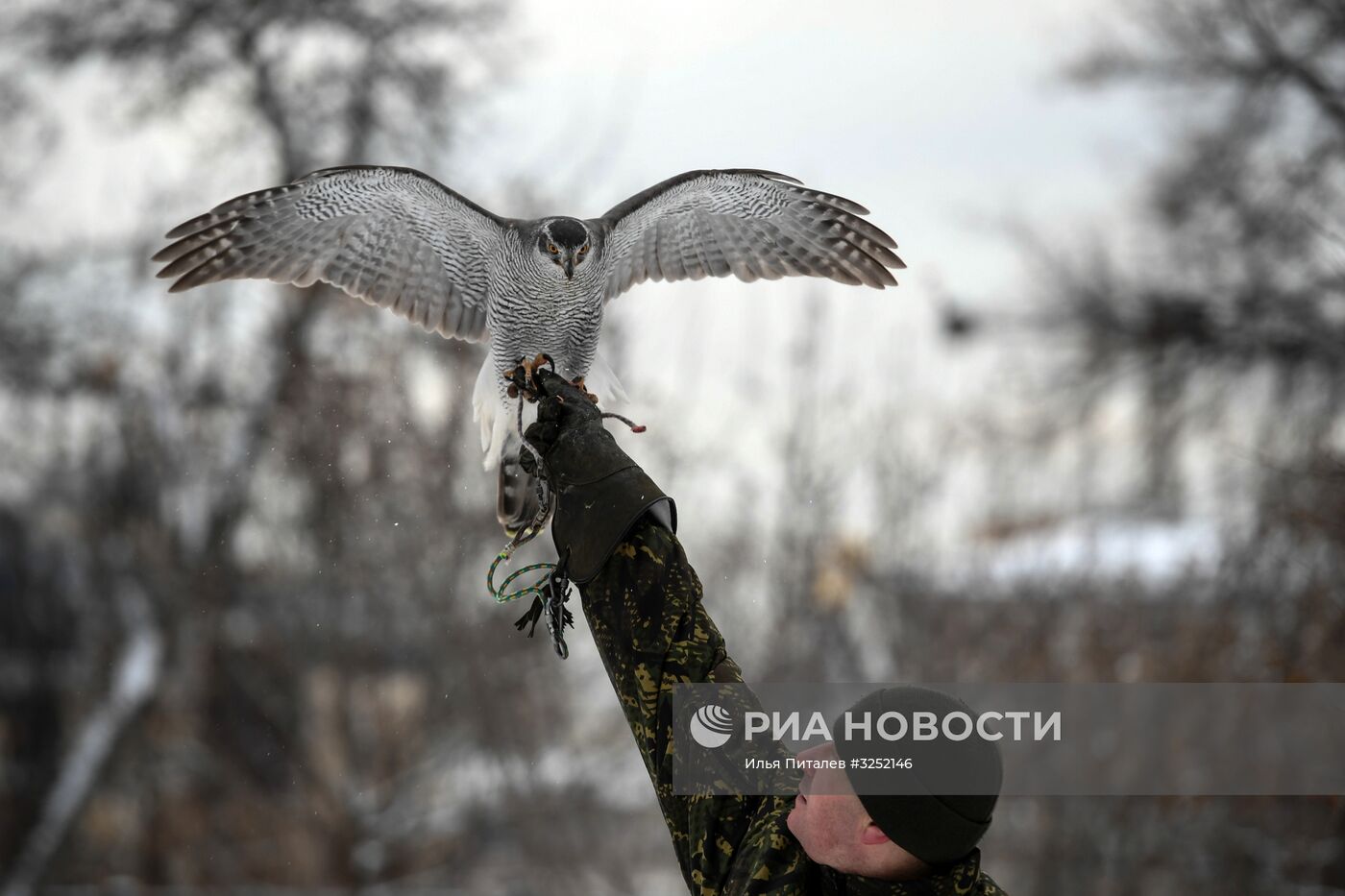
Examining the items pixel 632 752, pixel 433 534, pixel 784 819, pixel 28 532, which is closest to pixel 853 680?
pixel 632 752

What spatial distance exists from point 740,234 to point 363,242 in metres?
1.07

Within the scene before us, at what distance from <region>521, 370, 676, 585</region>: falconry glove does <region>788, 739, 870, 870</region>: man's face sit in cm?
50

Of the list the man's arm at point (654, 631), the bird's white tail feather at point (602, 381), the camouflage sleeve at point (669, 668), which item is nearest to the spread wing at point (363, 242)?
the bird's white tail feather at point (602, 381)

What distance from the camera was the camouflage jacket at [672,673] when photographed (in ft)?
6.39

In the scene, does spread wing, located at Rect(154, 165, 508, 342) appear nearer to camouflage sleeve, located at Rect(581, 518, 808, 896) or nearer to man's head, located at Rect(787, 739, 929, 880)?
camouflage sleeve, located at Rect(581, 518, 808, 896)

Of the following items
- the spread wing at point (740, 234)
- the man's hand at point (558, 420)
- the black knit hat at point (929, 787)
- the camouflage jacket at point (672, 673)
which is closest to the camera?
the black knit hat at point (929, 787)

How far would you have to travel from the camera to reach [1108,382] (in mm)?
10656

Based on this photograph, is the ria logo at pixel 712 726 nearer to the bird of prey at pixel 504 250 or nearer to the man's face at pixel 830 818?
the man's face at pixel 830 818

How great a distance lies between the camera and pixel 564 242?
3.11 metres

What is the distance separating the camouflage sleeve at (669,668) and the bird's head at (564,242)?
1238 mm

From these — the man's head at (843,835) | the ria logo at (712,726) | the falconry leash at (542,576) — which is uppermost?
the falconry leash at (542,576)

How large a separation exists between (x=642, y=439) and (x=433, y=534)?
169 centimetres

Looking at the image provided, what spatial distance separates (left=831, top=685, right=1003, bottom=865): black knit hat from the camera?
167 cm

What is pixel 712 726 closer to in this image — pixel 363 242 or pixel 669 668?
pixel 669 668
